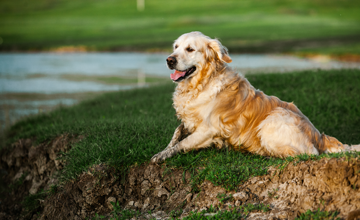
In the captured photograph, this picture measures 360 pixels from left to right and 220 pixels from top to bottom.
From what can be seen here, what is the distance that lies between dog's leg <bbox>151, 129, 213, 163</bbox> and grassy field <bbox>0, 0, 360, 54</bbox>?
890 inches

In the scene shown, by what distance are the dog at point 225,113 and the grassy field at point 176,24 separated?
72.2 ft

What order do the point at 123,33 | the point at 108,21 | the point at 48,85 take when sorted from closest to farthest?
the point at 48,85 < the point at 123,33 < the point at 108,21

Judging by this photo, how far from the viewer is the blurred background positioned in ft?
59.8

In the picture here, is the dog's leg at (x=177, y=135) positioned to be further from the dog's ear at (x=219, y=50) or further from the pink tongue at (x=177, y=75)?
the dog's ear at (x=219, y=50)

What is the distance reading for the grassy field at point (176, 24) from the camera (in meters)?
36.4

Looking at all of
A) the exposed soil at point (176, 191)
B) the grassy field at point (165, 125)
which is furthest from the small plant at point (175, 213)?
the grassy field at point (165, 125)

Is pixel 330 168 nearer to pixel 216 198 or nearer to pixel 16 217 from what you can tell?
pixel 216 198

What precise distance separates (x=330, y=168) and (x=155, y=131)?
3.13 meters

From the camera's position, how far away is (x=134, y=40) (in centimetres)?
4181

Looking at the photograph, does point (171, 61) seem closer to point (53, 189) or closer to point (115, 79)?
point (53, 189)

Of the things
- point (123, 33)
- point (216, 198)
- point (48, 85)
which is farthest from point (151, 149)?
point (123, 33)

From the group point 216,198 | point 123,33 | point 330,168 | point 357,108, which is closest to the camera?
point 330,168

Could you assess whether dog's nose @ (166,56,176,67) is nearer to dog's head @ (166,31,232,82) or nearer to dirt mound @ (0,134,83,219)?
dog's head @ (166,31,232,82)

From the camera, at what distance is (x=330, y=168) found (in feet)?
13.9
